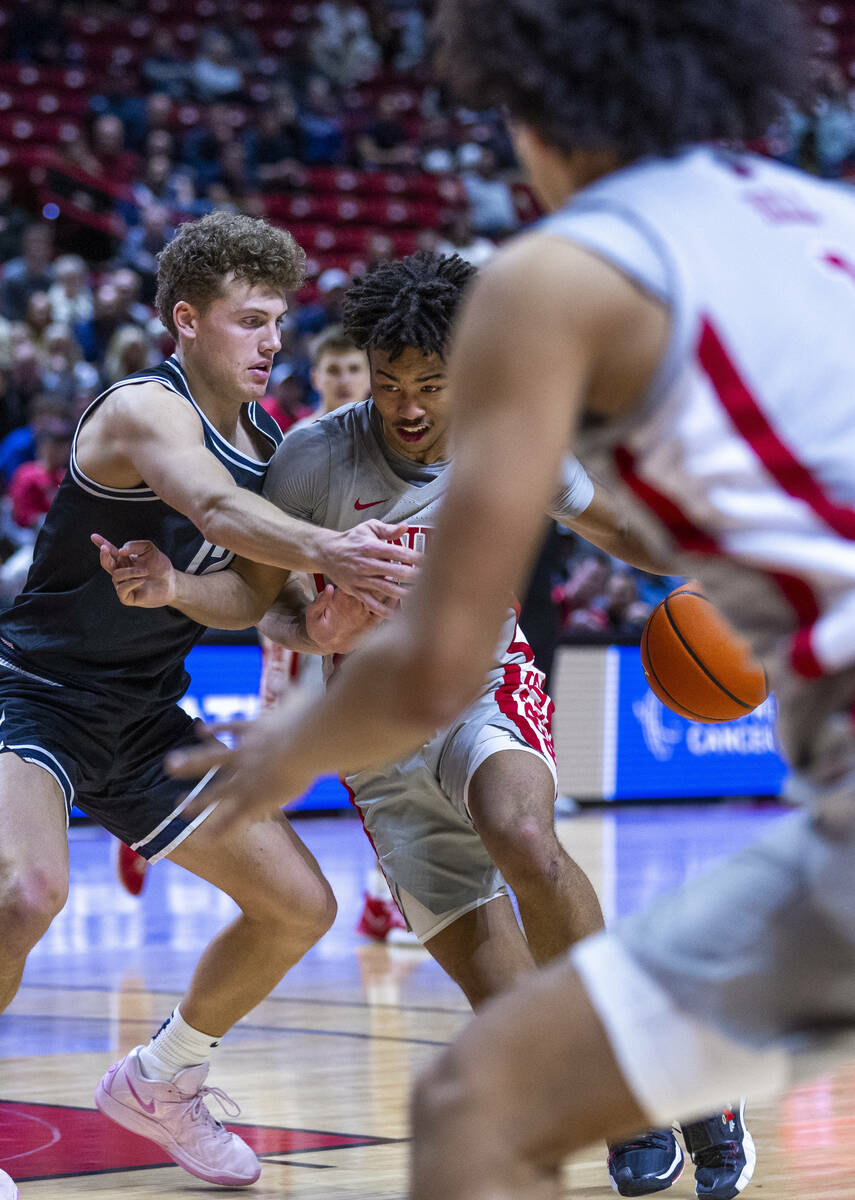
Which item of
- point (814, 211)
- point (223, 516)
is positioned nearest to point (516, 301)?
point (814, 211)

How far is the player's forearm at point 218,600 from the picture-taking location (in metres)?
3.35

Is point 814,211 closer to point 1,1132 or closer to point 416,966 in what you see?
point 1,1132

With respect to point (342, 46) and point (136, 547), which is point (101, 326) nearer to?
point (342, 46)

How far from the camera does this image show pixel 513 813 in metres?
3.30

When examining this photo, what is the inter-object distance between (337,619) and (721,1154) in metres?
1.29

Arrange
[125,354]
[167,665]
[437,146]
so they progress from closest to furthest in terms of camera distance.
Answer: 1. [167,665]
2. [125,354]
3. [437,146]

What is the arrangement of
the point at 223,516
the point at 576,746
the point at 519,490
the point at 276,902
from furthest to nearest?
the point at 576,746
the point at 276,902
the point at 223,516
the point at 519,490

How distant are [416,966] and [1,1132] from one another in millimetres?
2423

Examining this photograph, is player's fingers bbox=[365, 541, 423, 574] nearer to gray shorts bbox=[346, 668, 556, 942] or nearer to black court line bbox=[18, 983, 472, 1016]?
gray shorts bbox=[346, 668, 556, 942]

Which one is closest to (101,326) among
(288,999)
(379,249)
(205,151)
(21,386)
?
(21,386)

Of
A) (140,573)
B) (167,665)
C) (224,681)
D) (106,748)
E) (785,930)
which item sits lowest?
(224,681)

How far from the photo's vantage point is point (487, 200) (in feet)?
52.3

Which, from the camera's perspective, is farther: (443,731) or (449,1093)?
(443,731)

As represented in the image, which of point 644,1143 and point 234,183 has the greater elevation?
point 644,1143
